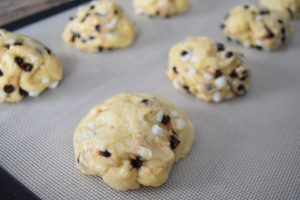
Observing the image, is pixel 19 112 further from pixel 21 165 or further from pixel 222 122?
pixel 222 122

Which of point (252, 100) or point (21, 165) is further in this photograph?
point (252, 100)

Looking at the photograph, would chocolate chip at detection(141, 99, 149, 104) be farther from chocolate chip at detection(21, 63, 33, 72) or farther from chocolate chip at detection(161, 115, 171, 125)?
chocolate chip at detection(21, 63, 33, 72)

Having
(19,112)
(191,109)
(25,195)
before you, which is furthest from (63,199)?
(191,109)

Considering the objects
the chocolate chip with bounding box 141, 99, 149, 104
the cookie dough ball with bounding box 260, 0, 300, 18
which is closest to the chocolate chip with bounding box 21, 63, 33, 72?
the chocolate chip with bounding box 141, 99, 149, 104

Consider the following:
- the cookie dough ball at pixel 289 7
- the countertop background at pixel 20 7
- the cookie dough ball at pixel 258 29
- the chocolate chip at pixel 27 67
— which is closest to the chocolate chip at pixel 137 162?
the chocolate chip at pixel 27 67

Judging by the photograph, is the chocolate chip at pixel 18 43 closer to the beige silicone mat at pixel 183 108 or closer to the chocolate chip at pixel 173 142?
the beige silicone mat at pixel 183 108

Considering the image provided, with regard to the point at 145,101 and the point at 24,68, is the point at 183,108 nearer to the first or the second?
the point at 145,101

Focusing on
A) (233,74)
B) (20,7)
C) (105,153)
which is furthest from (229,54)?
(20,7)
